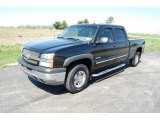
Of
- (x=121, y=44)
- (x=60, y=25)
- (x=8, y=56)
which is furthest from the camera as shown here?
(x=60, y=25)

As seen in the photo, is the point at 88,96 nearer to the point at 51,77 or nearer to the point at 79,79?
the point at 79,79

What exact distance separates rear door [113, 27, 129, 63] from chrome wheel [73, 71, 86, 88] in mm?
1812

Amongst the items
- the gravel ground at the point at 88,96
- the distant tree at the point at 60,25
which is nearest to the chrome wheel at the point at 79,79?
the gravel ground at the point at 88,96

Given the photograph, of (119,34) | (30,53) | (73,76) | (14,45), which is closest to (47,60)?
(30,53)

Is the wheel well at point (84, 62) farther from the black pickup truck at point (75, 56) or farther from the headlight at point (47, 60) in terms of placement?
the headlight at point (47, 60)

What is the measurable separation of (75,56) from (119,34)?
111 inches

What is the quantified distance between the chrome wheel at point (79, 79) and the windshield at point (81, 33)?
39.6 inches

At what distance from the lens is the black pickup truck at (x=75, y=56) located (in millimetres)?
4535

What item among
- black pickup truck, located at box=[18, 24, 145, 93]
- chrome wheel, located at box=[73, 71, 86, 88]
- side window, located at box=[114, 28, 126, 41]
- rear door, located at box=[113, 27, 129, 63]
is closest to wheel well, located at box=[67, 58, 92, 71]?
black pickup truck, located at box=[18, 24, 145, 93]

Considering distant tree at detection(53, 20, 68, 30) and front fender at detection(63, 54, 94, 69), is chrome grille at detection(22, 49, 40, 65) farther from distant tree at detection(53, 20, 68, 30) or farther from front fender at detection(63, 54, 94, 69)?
distant tree at detection(53, 20, 68, 30)

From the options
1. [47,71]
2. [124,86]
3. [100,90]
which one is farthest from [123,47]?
[47,71]

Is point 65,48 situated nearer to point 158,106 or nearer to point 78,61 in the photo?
point 78,61

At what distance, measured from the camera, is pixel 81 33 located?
5.95 m

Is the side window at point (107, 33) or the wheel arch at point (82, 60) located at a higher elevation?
the side window at point (107, 33)
